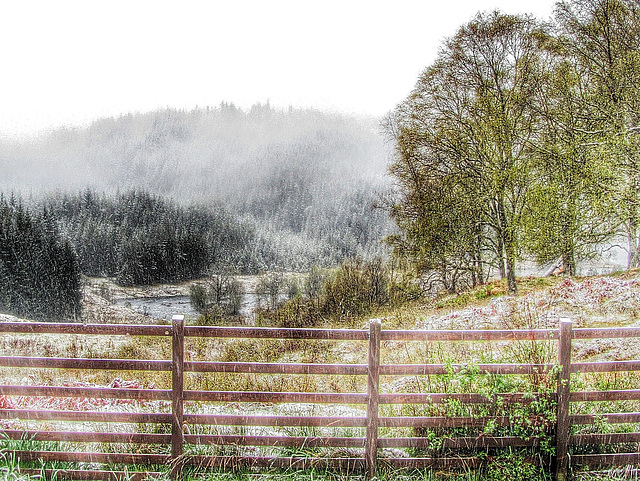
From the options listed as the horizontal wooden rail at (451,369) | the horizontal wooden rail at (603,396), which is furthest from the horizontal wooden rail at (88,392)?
the horizontal wooden rail at (603,396)

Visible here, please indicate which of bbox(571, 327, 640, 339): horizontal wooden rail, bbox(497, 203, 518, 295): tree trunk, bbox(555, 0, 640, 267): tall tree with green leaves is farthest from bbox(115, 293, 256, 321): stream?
bbox(571, 327, 640, 339): horizontal wooden rail

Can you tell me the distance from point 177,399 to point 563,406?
138 inches

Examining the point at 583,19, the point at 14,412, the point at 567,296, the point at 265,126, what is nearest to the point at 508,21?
the point at 583,19

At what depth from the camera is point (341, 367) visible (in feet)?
Answer: 14.6

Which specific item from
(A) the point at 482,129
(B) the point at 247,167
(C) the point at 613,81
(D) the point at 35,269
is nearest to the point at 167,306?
(D) the point at 35,269

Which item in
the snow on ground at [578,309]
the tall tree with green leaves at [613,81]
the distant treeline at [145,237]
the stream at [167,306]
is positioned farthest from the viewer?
the distant treeline at [145,237]

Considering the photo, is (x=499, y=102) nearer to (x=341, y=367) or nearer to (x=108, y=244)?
(x=341, y=367)

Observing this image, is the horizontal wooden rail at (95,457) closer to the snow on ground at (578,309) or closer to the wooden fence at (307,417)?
the wooden fence at (307,417)

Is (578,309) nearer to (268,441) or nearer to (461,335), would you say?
(461,335)

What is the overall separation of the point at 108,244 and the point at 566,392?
61463mm

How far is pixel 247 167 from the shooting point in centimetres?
10694

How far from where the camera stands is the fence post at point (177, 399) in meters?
4.35

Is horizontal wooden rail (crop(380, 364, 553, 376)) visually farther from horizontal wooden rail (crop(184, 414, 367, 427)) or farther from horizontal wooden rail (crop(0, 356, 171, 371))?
horizontal wooden rail (crop(0, 356, 171, 371))

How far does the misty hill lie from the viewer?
59.8 meters
